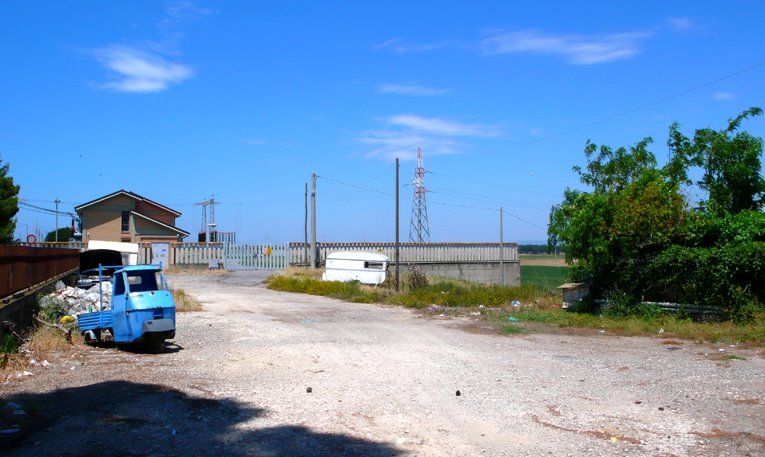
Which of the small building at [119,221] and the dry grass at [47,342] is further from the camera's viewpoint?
the small building at [119,221]

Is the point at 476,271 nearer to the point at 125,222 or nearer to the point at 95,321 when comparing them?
the point at 125,222

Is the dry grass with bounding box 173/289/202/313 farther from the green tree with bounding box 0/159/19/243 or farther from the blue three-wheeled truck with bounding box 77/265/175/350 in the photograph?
the green tree with bounding box 0/159/19/243

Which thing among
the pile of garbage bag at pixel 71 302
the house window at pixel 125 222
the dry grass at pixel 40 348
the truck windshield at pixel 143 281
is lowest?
the dry grass at pixel 40 348

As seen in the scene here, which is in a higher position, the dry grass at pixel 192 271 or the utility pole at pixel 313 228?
the utility pole at pixel 313 228

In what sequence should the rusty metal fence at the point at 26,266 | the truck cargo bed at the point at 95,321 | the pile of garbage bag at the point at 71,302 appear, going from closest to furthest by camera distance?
1. the rusty metal fence at the point at 26,266
2. the truck cargo bed at the point at 95,321
3. the pile of garbage bag at the point at 71,302

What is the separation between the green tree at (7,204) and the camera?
3688 cm

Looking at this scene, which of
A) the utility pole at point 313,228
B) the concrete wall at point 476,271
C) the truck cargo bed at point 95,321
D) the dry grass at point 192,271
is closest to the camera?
the truck cargo bed at point 95,321

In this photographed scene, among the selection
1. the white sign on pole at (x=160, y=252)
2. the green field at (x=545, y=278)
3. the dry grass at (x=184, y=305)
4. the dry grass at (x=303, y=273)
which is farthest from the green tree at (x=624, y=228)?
the white sign on pole at (x=160, y=252)

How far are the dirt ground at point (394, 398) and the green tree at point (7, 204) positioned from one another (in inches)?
1045

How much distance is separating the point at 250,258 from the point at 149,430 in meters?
38.8

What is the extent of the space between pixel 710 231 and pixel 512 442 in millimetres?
13122

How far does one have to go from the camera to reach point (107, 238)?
5506cm

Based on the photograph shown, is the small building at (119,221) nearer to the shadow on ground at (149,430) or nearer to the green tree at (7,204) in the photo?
the green tree at (7,204)

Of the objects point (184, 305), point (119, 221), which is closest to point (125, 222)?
point (119, 221)
